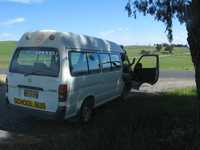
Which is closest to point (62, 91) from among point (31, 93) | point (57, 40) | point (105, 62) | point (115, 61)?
point (31, 93)

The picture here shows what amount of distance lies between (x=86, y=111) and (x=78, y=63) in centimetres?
131

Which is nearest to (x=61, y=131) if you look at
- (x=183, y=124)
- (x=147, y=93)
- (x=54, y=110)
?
(x=54, y=110)

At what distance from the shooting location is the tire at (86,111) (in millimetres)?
10298

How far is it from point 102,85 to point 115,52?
5.75ft

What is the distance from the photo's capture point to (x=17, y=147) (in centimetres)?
737

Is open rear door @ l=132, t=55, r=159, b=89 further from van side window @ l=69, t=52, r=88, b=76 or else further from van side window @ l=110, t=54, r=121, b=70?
van side window @ l=69, t=52, r=88, b=76

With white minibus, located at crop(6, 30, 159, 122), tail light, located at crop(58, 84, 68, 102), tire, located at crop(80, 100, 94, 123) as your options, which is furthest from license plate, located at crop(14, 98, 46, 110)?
tire, located at crop(80, 100, 94, 123)

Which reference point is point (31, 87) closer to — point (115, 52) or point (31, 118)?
point (31, 118)

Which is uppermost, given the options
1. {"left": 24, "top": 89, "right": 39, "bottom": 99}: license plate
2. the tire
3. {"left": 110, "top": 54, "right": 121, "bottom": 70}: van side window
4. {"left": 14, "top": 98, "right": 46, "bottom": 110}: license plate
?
{"left": 110, "top": 54, "right": 121, "bottom": 70}: van side window

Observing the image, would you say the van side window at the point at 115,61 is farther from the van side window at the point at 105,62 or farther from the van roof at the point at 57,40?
the van roof at the point at 57,40

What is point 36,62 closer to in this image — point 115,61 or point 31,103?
point 31,103

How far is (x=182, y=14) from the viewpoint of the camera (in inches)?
384

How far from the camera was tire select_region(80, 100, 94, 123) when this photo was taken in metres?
10.3

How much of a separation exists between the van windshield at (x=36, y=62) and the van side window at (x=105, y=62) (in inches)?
83.1
